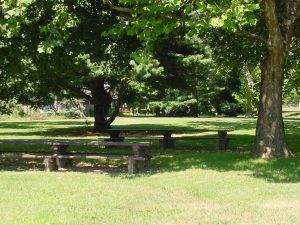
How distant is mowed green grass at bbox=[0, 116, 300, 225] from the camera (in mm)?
9008

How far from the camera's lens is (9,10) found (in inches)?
571

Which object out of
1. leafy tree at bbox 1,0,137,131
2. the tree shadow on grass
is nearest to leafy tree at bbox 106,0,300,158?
the tree shadow on grass

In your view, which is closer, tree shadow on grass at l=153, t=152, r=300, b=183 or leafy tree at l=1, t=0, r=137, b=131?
tree shadow on grass at l=153, t=152, r=300, b=183

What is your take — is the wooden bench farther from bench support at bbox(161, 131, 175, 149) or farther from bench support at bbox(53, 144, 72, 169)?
bench support at bbox(161, 131, 175, 149)

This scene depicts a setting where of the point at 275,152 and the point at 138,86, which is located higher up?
the point at 138,86

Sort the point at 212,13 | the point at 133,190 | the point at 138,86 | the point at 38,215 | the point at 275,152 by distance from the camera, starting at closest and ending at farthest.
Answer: the point at 38,215 < the point at 133,190 < the point at 212,13 < the point at 275,152 < the point at 138,86

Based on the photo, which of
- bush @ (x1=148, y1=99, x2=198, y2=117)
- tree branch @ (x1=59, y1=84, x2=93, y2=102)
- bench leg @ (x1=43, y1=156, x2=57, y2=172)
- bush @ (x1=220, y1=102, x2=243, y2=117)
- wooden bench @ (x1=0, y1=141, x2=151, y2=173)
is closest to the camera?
wooden bench @ (x1=0, y1=141, x2=151, y2=173)

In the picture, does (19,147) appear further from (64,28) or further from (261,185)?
(261,185)

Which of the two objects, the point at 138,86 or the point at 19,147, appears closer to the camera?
Result: the point at 19,147

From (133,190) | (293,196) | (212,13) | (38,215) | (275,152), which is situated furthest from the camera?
(275,152)

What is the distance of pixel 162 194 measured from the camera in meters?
11.1

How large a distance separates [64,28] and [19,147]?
8523 millimetres

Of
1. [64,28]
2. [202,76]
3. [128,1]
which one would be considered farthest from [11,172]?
[202,76]

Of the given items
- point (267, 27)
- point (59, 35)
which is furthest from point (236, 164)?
point (59, 35)
